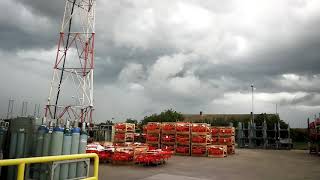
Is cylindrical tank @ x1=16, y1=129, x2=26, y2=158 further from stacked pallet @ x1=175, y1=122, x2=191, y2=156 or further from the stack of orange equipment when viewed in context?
stacked pallet @ x1=175, y1=122, x2=191, y2=156

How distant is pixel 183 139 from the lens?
79.4 feet

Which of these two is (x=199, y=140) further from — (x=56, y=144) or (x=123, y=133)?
(x=56, y=144)

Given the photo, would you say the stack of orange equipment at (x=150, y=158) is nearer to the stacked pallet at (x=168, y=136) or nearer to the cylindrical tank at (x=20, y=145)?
the stacked pallet at (x=168, y=136)

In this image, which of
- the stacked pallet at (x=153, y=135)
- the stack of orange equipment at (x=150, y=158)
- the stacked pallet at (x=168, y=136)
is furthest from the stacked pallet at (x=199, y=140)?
the stack of orange equipment at (x=150, y=158)

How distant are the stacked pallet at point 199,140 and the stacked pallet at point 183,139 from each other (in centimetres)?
31

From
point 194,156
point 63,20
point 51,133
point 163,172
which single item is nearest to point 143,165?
point 163,172

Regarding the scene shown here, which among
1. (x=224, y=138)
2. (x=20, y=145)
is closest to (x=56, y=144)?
(x=20, y=145)

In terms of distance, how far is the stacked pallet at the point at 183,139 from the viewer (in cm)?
2406

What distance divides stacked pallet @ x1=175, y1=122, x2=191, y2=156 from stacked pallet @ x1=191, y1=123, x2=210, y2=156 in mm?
307

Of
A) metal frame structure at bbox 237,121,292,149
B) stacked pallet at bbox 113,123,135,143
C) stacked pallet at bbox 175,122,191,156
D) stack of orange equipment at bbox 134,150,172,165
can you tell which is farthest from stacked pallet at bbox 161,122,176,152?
metal frame structure at bbox 237,121,292,149

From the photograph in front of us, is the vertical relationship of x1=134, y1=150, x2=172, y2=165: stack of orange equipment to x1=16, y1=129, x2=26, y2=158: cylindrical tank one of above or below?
below

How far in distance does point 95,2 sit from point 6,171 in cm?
2294

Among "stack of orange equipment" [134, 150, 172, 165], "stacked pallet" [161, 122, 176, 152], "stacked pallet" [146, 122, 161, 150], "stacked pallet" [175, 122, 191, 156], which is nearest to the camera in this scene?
"stack of orange equipment" [134, 150, 172, 165]

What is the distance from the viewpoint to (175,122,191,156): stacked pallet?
24062 mm
